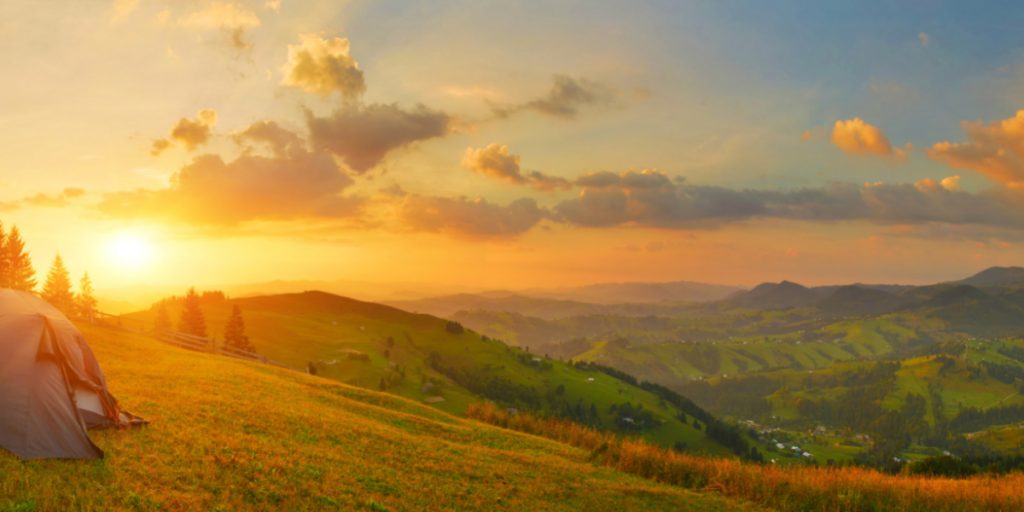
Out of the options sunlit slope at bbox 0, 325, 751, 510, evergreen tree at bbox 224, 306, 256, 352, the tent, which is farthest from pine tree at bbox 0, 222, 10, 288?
the tent

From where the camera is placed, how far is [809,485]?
1967 centimetres

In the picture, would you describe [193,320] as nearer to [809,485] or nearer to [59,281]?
[59,281]

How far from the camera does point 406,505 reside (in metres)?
14.2

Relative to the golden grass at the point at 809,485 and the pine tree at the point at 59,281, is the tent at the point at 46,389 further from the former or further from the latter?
the pine tree at the point at 59,281

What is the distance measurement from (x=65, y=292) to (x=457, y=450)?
129 metres

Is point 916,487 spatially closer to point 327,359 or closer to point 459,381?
point 327,359

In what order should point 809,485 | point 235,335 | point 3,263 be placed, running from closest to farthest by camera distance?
point 809,485
point 3,263
point 235,335

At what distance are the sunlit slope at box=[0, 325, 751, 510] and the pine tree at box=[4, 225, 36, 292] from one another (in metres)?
90.6

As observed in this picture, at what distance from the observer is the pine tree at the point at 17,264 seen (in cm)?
8819

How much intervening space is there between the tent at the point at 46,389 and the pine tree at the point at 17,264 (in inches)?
4063

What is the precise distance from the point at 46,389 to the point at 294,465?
24.7 ft

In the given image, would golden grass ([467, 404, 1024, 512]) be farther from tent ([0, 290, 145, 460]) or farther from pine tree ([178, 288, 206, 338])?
pine tree ([178, 288, 206, 338])

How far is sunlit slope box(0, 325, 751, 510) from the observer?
12.0m

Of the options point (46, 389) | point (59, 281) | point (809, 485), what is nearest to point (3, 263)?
point (59, 281)
